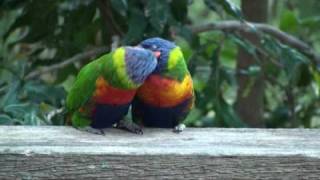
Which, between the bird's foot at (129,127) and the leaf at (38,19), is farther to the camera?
the leaf at (38,19)

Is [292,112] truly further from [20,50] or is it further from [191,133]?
[191,133]

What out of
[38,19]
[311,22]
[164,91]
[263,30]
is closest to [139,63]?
[164,91]

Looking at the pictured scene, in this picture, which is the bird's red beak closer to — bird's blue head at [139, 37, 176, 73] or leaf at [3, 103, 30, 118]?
bird's blue head at [139, 37, 176, 73]

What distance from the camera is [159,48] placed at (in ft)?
5.08

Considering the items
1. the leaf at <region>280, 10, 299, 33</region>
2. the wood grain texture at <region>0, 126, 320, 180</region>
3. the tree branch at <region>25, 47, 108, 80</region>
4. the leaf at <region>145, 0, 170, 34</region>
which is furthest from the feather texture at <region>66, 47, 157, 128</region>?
the leaf at <region>280, 10, 299, 33</region>

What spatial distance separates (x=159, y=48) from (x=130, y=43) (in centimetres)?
77

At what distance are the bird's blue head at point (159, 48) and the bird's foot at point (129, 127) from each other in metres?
0.17

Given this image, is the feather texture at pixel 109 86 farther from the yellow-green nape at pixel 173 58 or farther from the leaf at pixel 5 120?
the leaf at pixel 5 120

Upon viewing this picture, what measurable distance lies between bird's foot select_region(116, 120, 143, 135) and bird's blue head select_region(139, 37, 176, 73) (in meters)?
0.17

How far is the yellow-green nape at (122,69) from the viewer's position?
146 cm

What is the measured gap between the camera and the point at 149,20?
2.31 metres

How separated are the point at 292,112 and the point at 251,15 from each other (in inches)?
19.5

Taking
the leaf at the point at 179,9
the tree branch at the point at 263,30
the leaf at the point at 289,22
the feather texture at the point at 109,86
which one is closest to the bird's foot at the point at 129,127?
the feather texture at the point at 109,86

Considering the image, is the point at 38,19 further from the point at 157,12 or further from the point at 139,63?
the point at 139,63
